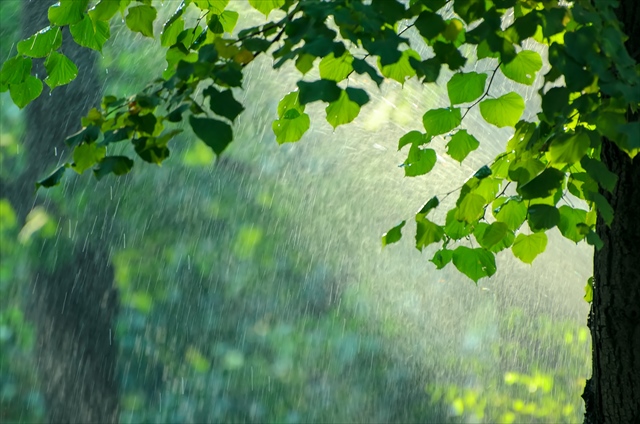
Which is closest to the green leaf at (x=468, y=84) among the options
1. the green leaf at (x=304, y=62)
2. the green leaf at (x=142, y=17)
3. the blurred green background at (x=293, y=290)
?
the green leaf at (x=304, y=62)

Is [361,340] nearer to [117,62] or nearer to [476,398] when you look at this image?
[476,398]

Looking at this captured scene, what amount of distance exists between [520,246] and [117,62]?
397 centimetres

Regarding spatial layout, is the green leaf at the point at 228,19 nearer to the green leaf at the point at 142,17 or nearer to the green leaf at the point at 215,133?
the green leaf at the point at 142,17

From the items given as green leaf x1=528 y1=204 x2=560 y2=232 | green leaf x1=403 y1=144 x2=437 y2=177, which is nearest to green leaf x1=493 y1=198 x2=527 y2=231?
green leaf x1=403 y1=144 x2=437 y2=177

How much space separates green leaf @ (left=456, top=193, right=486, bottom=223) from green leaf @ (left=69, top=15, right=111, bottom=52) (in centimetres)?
79

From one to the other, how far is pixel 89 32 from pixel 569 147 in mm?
946

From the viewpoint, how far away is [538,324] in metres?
5.72

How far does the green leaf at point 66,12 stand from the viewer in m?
1.59

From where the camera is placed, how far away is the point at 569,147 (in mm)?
1376

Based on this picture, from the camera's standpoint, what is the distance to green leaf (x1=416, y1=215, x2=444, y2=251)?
1786 mm

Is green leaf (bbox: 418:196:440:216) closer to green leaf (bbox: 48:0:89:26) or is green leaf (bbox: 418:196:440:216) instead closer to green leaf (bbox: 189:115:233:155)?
green leaf (bbox: 189:115:233:155)

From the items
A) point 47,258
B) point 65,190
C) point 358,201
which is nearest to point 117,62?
point 65,190

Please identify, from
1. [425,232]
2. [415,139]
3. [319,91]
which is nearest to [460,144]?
[415,139]

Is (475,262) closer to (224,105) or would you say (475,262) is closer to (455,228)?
(455,228)
